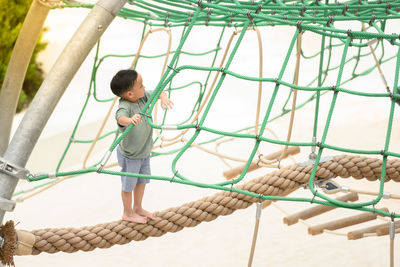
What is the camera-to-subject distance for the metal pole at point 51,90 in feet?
4.04

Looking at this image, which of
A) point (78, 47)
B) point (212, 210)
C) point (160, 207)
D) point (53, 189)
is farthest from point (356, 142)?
point (78, 47)

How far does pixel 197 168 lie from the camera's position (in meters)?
3.48

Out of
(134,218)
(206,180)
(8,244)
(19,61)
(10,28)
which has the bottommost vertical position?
(8,244)

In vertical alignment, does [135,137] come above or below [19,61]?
below

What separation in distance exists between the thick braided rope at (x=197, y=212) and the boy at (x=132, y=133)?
3cm

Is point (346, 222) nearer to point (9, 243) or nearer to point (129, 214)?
point (129, 214)

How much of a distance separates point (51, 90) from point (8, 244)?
0.96 feet

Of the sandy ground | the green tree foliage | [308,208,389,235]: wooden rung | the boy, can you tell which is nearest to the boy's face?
the boy

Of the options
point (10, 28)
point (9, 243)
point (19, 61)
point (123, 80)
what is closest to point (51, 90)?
point (123, 80)

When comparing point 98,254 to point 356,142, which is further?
point 356,142

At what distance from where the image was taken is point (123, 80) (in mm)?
1358

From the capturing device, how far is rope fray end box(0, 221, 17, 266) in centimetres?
126

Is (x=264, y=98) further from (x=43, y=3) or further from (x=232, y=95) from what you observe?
(x=43, y=3)

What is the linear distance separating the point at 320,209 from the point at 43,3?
847 millimetres
